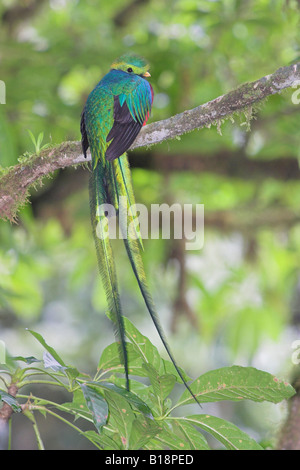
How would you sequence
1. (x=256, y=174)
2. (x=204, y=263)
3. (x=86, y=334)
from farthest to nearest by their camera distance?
1. (x=86, y=334)
2. (x=204, y=263)
3. (x=256, y=174)

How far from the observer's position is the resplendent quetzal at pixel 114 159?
2.43ft

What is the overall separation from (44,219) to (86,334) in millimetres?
3781

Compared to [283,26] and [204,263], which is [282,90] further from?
[204,263]

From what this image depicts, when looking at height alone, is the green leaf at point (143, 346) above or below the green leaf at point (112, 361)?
above

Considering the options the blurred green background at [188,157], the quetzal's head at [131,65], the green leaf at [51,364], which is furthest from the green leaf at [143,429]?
the blurred green background at [188,157]

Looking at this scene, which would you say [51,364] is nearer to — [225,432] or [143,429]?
[143,429]

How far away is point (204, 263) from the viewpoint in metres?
3.18

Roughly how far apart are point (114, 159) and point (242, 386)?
37 centimetres

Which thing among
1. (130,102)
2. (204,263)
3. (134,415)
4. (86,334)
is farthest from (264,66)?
(86,334)

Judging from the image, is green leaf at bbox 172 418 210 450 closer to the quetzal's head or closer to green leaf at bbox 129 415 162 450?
green leaf at bbox 129 415 162 450

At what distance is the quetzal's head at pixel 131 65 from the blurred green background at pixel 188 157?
0.95 m

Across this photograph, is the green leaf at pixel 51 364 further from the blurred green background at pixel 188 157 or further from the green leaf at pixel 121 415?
the blurred green background at pixel 188 157

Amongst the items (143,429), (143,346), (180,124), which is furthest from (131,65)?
(143,429)

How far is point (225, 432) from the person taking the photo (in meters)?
0.79
